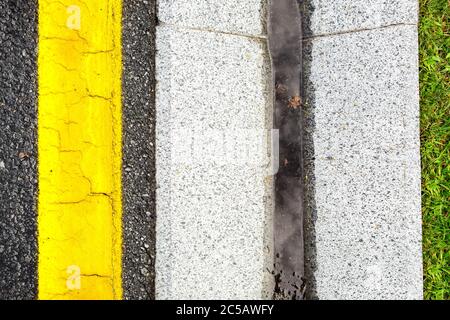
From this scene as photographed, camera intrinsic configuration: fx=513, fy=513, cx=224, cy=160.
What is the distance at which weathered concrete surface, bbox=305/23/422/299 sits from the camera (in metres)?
2.24

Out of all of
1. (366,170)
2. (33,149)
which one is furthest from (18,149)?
(366,170)

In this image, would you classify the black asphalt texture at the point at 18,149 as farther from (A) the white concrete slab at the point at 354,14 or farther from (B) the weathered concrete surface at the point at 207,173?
(A) the white concrete slab at the point at 354,14

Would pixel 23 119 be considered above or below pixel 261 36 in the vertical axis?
below

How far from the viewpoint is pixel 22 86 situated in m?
2.28

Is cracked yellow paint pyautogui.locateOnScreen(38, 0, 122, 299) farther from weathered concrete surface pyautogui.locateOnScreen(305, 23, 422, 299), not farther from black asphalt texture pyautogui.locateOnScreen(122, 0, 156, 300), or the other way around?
weathered concrete surface pyautogui.locateOnScreen(305, 23, 422, 299)

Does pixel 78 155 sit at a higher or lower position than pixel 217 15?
lower

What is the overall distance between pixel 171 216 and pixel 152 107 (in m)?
0.51

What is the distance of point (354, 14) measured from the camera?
7.58 feet

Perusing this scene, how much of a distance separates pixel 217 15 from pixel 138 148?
0.71 m

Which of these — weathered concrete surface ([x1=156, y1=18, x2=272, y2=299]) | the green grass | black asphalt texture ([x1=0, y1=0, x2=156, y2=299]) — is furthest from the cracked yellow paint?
the green grass

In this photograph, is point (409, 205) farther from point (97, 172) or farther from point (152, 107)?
point (97, 172)

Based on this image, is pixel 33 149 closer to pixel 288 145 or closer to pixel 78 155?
pixel 78 155

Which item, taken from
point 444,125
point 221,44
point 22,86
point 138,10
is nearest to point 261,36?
point 221,44

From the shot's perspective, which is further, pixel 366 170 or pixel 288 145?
pixel 288 145
